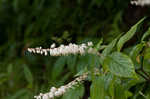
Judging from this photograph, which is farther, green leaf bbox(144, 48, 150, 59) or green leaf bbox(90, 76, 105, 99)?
green leaf bbox(144, 48, 150, 59)

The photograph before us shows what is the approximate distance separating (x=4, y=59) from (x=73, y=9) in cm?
77

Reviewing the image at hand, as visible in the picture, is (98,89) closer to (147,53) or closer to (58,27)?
(147,53)

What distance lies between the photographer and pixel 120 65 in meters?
0.84

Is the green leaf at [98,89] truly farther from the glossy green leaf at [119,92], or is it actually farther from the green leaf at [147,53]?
the green leaf at [147,53]

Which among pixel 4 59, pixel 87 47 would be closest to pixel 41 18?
pixel 4 59

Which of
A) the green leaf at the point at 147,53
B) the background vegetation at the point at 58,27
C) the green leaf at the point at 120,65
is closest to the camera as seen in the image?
the green leaf at the point at 120,65

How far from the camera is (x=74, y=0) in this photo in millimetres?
2270

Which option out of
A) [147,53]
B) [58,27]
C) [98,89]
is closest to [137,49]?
[147,53]

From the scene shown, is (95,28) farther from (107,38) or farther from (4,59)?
(4,59)

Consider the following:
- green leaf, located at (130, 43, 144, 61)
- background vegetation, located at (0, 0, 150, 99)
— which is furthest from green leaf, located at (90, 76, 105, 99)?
Answer: background vegetation, located at (0, 0, 150, 99)

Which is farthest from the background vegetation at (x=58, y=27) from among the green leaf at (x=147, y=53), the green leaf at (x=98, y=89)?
the green leaf at (x=98, y=89)

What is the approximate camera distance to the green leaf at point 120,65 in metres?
0.83

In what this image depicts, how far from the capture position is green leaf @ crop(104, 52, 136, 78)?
825mm

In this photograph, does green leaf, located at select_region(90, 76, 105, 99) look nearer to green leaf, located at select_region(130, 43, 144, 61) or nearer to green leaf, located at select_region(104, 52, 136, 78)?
green leaf, located at select_region(104, 52, 136, 78)
